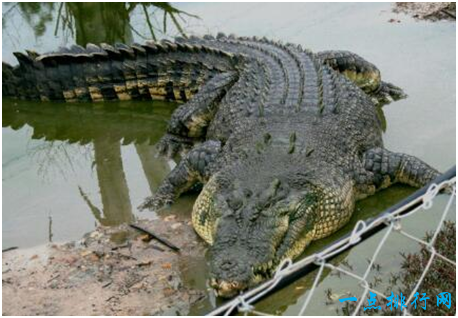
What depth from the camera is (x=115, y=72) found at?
287 inches

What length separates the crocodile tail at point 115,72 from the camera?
6996mm

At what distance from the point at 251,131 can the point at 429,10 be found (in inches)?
185

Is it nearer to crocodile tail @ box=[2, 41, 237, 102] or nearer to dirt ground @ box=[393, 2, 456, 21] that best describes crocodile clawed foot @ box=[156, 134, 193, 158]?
crocodile tail @ box=[2, 41, 237, 102]

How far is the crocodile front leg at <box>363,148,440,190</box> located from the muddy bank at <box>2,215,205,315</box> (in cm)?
141

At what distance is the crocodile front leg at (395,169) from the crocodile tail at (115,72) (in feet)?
7.43

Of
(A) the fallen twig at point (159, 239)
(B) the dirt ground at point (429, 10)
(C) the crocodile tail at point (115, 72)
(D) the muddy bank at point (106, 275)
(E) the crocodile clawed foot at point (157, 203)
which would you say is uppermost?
(B) the dirt ground at point (429, 10)

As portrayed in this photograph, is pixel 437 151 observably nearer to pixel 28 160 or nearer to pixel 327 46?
pixel 327 46

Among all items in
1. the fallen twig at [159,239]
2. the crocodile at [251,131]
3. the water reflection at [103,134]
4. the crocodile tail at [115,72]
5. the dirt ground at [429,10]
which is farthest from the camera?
the dirt ground at [429,10]

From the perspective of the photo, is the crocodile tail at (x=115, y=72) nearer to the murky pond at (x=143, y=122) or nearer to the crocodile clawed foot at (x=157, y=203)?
the murky pond at (x=143, y=122)

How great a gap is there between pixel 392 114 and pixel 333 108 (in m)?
1.43

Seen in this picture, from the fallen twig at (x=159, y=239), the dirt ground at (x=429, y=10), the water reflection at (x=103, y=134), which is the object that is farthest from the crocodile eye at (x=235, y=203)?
the dirt ground at (x=429, y=10)

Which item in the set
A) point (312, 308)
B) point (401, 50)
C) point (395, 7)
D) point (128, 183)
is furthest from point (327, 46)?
point (312, 308)

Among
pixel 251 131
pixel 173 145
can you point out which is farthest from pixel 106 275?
pixel 173 145

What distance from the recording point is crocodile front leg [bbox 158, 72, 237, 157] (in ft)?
20.8
